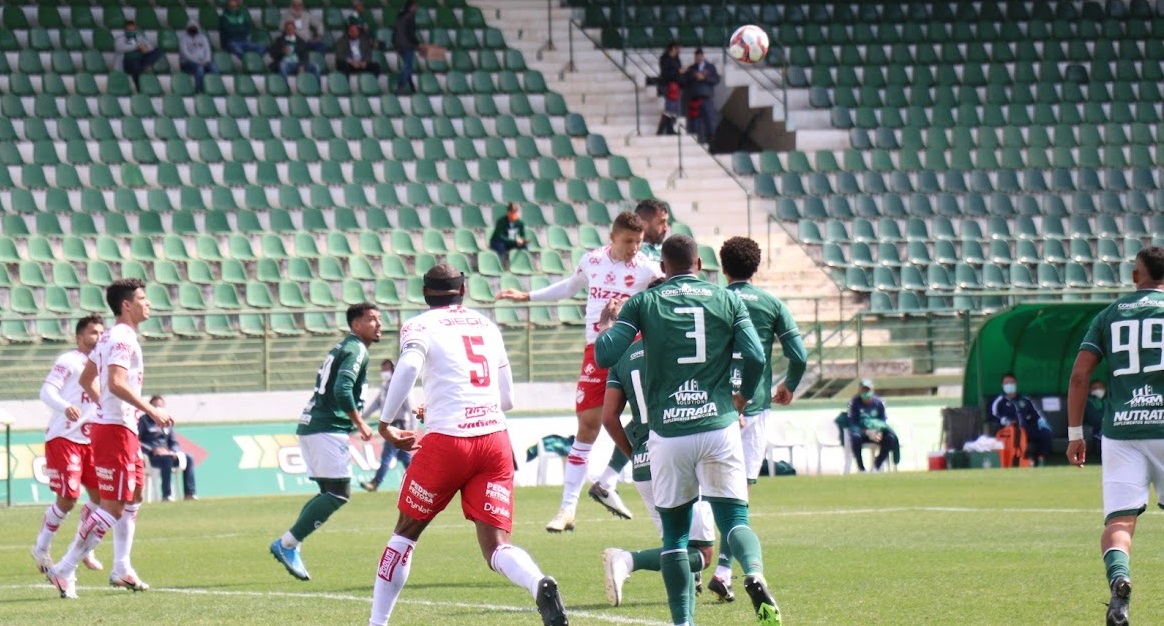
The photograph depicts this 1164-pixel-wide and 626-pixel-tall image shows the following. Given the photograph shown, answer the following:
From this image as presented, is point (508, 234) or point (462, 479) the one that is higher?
point (508, 234)

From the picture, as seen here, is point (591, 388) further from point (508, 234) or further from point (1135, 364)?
point (508, 234)

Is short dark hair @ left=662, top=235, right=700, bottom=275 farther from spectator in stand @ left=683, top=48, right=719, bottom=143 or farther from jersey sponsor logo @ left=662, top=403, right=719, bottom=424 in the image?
spectator in stand @ left=683, top=48, right=719, bottom=143

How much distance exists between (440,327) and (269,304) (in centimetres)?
1868

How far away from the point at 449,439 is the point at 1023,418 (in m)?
18.1

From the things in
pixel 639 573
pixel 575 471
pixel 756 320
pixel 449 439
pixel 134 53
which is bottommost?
pixel 639 573

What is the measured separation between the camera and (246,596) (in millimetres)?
11617

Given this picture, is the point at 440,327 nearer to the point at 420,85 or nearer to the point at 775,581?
the point at 775,581

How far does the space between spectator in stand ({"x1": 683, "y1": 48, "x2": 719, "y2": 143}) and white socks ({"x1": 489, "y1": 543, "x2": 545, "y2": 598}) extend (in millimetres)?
25520

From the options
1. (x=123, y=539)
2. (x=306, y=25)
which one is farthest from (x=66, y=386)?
(x=306, y=25)

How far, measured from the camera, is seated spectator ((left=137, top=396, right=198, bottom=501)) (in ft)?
74.1

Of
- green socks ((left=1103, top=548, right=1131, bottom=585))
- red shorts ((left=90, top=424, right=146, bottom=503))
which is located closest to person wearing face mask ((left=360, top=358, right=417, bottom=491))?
red shorts ((left=90, top=424, right=146, bottom=503))

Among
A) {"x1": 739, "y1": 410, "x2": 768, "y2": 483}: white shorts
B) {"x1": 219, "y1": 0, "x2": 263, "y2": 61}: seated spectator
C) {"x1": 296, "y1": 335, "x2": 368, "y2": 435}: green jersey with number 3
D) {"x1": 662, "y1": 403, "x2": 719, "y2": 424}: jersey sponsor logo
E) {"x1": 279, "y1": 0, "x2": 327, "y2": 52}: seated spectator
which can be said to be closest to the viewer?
{"x1": 662, "y1": 403, "x2": 719, "y2": 424}: jersey sponsor logo

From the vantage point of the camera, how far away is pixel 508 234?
28922 mm

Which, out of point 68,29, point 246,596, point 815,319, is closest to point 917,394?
point 815,319
